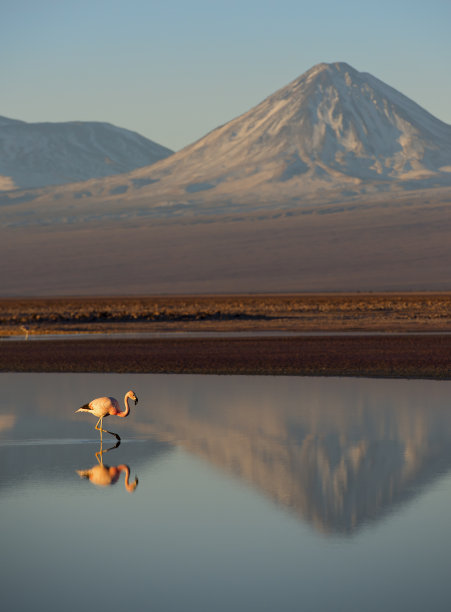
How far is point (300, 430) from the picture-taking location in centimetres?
1389

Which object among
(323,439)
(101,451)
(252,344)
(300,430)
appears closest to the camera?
(101,451)

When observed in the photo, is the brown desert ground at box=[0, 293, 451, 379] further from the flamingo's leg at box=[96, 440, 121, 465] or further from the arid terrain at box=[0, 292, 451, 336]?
the flamingo's leg at box=[96, 440, 121, 465]

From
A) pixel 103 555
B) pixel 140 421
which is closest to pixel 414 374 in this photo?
pixel 140 421

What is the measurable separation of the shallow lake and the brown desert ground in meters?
6.66

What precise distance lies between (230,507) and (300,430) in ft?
14.4

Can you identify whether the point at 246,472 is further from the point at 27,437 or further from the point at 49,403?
the point at 49,403

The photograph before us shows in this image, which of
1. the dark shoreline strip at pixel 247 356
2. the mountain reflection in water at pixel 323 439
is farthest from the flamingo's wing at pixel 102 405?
the dark shoreline strip at pixel 247 356

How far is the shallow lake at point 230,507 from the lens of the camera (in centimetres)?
718

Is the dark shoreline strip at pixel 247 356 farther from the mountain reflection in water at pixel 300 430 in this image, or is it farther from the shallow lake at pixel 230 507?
the shallow lake at pixel 230 507

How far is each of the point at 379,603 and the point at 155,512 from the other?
3061mm

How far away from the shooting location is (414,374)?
21.5 m

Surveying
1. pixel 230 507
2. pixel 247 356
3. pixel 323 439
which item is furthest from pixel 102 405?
pixel 247 356

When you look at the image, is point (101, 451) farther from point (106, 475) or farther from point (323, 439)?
point (323, 439)

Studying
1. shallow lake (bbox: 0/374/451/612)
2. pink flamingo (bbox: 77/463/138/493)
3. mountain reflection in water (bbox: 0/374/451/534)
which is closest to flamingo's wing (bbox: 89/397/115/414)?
shallow lake (bbox: 0/374/451/612)
